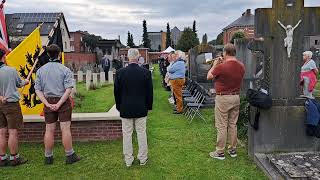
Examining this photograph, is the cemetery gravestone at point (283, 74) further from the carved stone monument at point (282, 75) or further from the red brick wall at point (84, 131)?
the red brick wall at point (84, 131)

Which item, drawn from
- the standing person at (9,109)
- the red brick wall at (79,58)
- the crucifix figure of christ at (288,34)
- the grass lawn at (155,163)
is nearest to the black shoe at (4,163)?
the standing person at (9,109)

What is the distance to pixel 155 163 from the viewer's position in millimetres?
6285

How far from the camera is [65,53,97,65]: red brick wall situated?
102 ft

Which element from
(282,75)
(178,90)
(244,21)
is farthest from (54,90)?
(244,21)

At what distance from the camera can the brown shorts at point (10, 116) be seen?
6.05m

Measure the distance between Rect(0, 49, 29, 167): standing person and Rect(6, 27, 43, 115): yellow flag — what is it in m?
1.63

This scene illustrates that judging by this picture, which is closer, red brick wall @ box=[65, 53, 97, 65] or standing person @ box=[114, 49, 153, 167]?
standing person @ box=[114, 49, 153, 167]

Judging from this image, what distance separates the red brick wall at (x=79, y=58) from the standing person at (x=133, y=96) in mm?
24608

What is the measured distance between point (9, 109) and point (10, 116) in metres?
0.12

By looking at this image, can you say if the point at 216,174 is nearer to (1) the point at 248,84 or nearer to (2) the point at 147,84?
(2) the point at 147,84

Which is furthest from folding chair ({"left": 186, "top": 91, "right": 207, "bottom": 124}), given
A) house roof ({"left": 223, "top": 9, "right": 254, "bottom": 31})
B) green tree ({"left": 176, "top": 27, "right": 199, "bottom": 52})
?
house roof ({"left": 223, "top": 9, "right": 254, "bottom": 31})

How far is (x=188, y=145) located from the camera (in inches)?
290

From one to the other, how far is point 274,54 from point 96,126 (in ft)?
11.9

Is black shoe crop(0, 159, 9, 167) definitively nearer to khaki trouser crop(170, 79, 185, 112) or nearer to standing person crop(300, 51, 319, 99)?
khaki trouser crop(170, 79, 185, 112)
